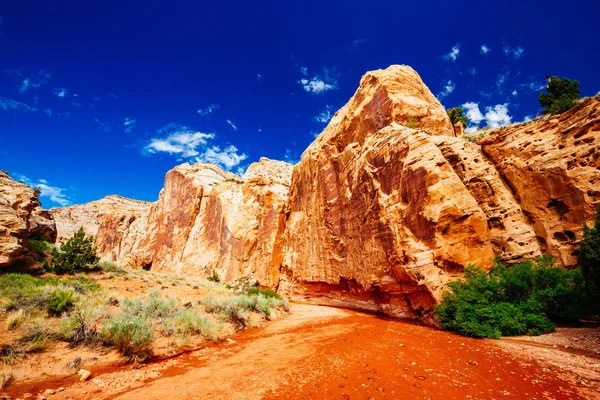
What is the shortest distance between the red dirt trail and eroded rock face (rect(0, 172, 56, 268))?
1028cm

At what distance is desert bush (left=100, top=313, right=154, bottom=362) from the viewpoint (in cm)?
723

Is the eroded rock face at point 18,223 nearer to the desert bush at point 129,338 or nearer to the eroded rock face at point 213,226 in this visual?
the desert bush at point 129,338

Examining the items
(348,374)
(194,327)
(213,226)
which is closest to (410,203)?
(348,374)

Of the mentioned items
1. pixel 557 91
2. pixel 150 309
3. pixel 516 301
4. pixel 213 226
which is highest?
pixel 557 91

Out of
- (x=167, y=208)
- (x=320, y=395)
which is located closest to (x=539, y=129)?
(x=320, y=395)

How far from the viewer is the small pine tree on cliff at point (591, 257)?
6.76 m

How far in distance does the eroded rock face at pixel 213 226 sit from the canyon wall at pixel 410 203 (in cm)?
31

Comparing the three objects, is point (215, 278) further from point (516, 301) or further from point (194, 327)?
point (516, 301)

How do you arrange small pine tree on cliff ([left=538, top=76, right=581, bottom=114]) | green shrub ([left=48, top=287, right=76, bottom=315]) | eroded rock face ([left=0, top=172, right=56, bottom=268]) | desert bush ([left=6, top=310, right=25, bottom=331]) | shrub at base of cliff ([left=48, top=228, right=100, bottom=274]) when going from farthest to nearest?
small pine tree on cliff ([left=538, top=76, right=581, bottom=114]) < shrub at base of cliff ([left=48, top=228, right=100, bottom=274]) < eroded rock face ([left=0, top=172, right=56, bottom=268]) < green shrub ([left=48, top=287, right=76, bottom=315]) < desert bush ([left=6, top=310, right=25, bottom=331])

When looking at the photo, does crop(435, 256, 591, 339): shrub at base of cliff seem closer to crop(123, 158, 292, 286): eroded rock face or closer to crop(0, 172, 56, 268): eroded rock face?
crop(0, 172, 56, 268): eroded rock face

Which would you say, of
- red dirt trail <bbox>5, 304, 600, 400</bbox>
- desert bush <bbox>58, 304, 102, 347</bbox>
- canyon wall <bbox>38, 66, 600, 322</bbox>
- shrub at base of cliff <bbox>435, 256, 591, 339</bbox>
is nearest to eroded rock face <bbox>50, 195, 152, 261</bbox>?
canyon wall <bbox>38, 66, 600, 322</bbox>

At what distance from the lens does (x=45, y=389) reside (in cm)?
543

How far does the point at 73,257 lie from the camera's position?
54.0 ft

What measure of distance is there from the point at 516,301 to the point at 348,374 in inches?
272
